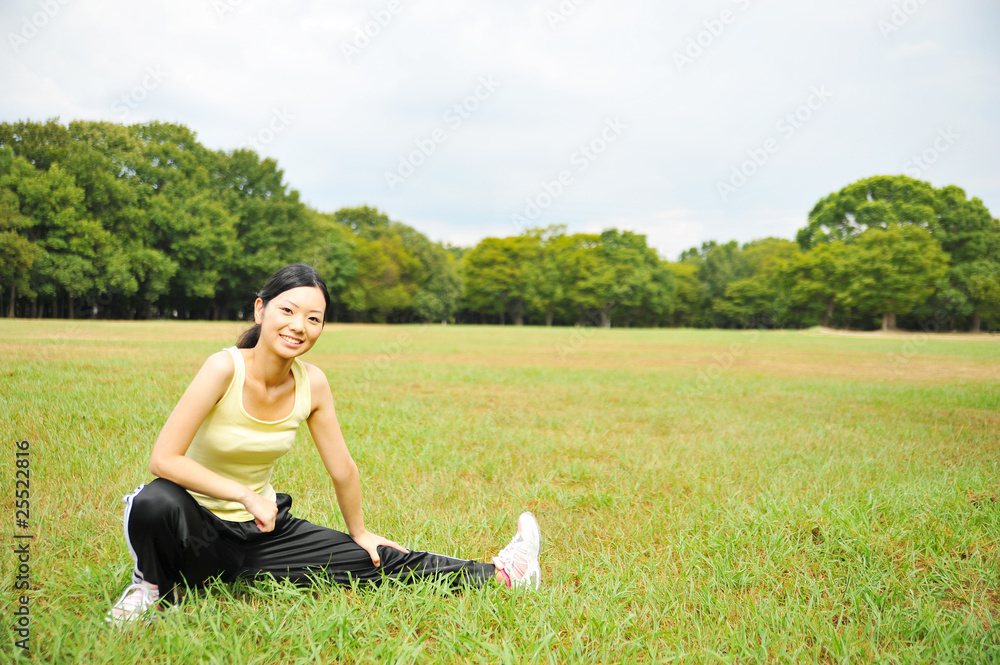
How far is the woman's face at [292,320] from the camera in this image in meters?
2.21

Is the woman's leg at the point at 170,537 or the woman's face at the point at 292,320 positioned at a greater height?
the woman's face at the point at 292,320

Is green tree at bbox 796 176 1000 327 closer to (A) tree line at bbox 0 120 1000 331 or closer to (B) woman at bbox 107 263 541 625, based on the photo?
(A) tree line at bbox 0 120 1000 331

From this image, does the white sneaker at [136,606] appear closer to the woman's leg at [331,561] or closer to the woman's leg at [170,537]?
the woman's leg at [170,537]

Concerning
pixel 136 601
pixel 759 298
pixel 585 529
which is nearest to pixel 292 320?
pixel 136 601

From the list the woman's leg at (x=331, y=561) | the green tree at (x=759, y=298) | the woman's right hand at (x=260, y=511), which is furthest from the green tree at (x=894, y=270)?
the woman's right hand at (x=260, y=511)

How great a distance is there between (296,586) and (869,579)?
2.84 metres

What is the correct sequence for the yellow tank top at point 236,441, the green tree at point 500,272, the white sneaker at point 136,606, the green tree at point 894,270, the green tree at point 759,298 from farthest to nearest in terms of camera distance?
the green tree at point 500,272, the green tree at point 759,298, the green tree at point 894,270, the yellow tank top at point 236,441, the white sneaker at point 136,606

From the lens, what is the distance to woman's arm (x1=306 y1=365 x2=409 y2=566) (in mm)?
2451

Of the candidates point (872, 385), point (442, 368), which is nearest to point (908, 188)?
point (872, 385)

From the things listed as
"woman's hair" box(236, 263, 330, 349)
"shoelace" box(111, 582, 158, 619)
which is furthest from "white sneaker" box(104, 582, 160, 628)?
"woman's hair" box(236, 263, 330, 349)

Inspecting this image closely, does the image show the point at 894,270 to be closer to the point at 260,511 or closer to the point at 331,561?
the point at 331,561

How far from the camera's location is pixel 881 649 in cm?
213

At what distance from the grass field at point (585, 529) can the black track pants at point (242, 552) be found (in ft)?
0.32

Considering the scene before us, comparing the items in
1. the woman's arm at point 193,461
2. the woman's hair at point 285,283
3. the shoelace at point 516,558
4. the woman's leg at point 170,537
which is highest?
the woman's hair at point 285,283
